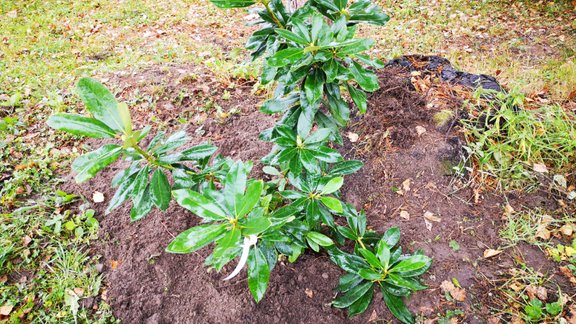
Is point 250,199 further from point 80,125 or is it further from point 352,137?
point 352,137

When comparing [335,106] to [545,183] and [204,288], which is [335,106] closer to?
[204,288]

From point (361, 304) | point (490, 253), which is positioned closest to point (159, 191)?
point (361, 304)

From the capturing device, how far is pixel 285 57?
137cm

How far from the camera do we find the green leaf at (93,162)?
116 cm

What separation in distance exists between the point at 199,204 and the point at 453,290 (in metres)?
1.62

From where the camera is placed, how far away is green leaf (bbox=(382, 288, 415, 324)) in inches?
67.8

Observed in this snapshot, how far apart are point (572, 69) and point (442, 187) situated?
2646mm

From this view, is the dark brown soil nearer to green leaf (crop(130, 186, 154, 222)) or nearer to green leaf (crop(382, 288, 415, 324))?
green leaf (crop(382, 288, 415, 324))

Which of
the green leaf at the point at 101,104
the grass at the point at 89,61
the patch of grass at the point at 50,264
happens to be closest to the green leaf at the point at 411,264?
the green leaf at the point at 101,104

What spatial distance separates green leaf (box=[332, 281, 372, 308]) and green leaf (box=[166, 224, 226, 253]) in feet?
3.05

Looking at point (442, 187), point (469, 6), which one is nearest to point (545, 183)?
point (442, 187)

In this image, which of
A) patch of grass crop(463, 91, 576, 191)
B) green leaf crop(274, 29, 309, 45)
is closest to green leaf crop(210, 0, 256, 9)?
green leaf crop(274, 29, 309, 45)

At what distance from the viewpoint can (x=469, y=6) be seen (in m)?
6.33

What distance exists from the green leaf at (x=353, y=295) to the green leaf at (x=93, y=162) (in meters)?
1.31
